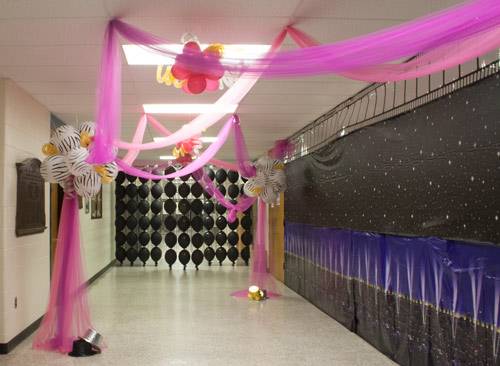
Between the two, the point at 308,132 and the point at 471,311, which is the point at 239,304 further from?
the point at 471,311

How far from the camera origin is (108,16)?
3.42 m

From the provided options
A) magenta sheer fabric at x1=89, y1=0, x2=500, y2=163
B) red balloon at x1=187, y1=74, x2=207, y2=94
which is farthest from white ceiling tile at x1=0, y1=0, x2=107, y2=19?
red balloon at x1=187, y1=74, x2=207, y2=94

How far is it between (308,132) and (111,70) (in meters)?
5.19

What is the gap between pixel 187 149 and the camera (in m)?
7.22

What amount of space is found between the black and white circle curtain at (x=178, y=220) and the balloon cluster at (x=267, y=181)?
4.90 metres

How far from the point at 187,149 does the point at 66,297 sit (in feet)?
9.55

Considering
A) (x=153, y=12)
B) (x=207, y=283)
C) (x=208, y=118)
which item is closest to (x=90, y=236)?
(x=207, y=283)

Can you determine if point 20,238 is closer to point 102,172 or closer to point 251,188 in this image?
point 102,172

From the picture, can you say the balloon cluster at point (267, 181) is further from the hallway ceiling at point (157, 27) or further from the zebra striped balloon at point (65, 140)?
the zebra striped balloon at point (65, 140)

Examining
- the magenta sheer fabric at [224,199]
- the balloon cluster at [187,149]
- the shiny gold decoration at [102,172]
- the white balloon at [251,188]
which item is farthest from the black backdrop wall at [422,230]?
the shiny gold decoration at [102,172]

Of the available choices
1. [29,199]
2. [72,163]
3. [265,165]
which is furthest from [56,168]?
[265,165]

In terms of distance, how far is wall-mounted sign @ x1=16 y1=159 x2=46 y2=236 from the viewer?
18.0ft

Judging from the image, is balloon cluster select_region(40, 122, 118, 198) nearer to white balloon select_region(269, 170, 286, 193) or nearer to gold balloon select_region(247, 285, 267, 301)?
white balloon select_region(269, 170, 286, 193)

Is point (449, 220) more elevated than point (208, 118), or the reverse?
point (208, 118)
